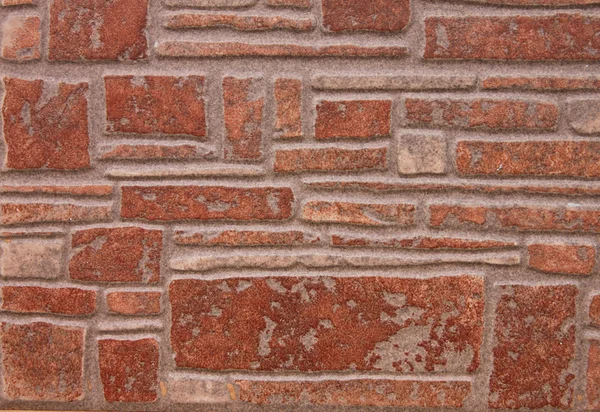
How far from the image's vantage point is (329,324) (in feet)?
4.39

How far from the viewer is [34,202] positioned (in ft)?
4.42

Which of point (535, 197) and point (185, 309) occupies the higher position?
point (535, 197)

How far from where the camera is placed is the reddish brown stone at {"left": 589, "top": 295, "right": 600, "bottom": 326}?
4.30ft

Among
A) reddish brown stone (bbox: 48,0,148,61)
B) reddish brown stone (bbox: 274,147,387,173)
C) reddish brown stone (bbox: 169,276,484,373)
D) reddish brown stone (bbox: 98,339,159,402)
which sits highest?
reddish brown stone (bbox: 48,0,148,61)

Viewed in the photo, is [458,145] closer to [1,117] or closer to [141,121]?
[141,121]

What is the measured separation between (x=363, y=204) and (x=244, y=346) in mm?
481

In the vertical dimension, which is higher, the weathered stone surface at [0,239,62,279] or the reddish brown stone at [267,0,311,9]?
the reddish brown stone at [267,0,311,9]

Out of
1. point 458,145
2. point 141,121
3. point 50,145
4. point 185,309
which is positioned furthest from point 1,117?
point 458,145

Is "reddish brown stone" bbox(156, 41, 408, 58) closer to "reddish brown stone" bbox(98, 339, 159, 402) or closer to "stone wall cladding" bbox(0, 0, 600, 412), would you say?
"stone wall cladding" bbox(0, 0, 600, 412)

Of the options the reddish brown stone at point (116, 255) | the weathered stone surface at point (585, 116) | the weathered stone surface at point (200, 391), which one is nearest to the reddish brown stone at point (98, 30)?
the reddish brown stone at point (116, 255)

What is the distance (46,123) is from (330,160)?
29.1 inches

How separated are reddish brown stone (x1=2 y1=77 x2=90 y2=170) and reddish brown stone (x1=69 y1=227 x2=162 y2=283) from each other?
193mm

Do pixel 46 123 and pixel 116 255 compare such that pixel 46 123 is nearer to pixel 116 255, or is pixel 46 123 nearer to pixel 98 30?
pixel 98 30

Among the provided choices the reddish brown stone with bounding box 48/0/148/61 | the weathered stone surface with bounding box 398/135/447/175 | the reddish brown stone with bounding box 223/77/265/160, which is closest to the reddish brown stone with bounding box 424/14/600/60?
the weathered stone surface with bounding box 398/135/447/175
